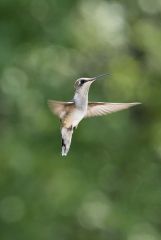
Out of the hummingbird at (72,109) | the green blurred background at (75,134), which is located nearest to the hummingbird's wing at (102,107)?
the hummingbird at (72,109)

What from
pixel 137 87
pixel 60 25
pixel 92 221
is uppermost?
pixel 60 25

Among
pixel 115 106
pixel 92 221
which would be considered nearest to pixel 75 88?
pixel 115 106

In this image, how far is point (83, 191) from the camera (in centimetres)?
786

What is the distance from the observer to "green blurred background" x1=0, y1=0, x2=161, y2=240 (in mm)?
7723

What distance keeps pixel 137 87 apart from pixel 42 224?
7.09ft

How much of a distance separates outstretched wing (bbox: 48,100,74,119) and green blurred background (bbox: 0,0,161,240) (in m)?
5.45

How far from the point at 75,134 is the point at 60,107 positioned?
627 cm

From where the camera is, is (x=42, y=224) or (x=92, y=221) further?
(x=92, y=221)

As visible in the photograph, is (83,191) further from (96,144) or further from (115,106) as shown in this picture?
(115,106)

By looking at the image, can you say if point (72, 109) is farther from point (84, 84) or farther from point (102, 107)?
point (102, 107)

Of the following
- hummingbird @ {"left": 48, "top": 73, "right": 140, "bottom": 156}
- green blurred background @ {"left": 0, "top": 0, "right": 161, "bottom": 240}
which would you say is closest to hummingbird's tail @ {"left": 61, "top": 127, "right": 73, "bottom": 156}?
hummingbird @ {"left": 48, "top": 73, "right": 140, "bottom": 156}

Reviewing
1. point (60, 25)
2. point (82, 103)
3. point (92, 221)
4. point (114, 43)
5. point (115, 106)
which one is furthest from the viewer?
point (114, 43)

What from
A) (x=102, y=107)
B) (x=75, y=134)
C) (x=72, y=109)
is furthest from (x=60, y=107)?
(x=75, y=134)

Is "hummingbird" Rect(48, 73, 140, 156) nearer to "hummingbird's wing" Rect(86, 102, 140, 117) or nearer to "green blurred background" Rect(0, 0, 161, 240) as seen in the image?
"hummingbird's wing" Rect(86, 102, 140, 117)
